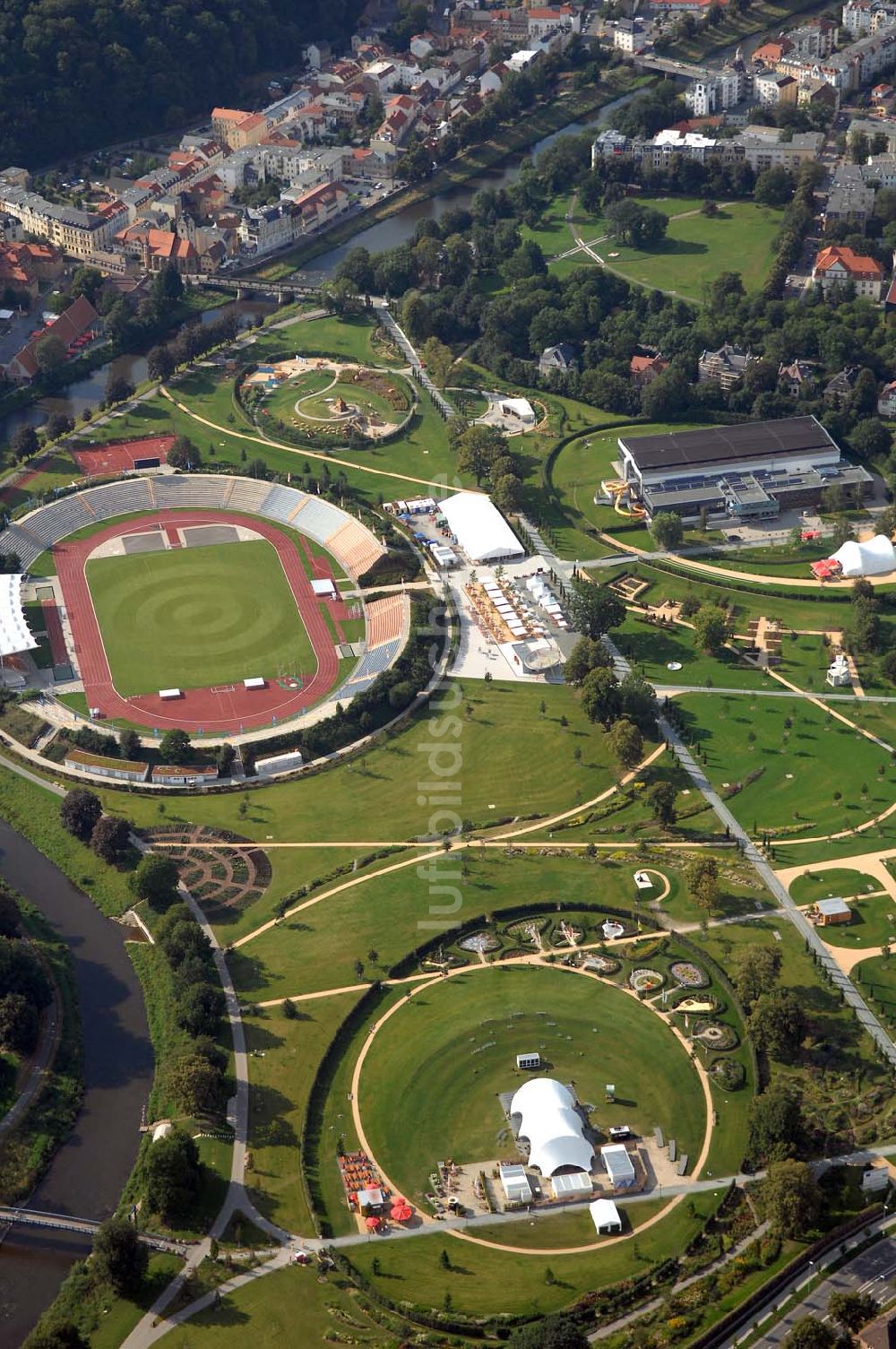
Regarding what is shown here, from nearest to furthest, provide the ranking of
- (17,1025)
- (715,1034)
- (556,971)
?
(17,1025)
(715,1034)
(556,971)

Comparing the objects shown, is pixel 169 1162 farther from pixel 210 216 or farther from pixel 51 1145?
pixel 210 216

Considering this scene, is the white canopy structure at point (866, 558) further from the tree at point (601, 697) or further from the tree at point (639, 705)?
the tree at point (601, 697)

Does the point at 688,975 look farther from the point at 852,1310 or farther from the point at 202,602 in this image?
the point at 202,602

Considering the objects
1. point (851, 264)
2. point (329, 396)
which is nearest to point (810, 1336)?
point (329, 396)

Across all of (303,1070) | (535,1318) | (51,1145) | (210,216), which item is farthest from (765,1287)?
(210,216)

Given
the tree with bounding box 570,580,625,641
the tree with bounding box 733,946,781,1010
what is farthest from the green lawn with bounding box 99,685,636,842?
the tree with bounding box 733,946,781,1010

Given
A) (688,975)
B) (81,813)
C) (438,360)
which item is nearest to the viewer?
(688,975)

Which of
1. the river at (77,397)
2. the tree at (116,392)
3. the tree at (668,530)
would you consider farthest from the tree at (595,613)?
the river at (77,397)
